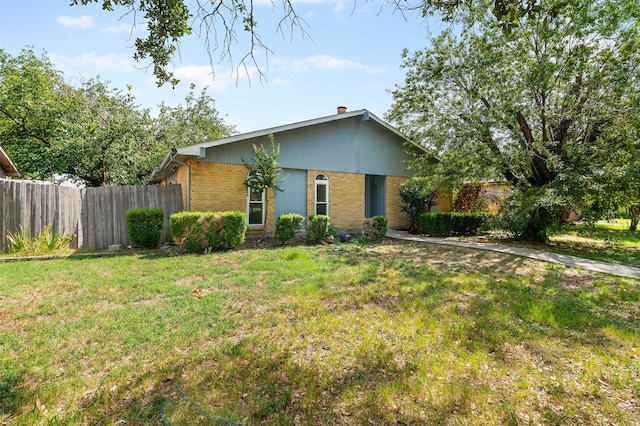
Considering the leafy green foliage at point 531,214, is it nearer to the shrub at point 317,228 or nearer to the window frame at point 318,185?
the shrub at point 317,228

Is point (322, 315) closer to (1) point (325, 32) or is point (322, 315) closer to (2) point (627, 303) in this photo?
(1) point (325, 32)

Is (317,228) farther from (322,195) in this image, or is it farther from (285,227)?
(322,195)

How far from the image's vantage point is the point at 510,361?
9.64ft

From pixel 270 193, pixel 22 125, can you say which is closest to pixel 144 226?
pixel 270 193

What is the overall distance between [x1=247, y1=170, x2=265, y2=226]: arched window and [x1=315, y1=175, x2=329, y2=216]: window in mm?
2347

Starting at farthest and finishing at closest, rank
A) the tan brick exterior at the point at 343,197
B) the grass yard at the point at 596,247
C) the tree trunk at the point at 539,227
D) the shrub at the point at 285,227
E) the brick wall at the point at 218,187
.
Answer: the tan brick exterior at the point at 343,197
the tree trunk at the point at 539,227
the brick wall at the point at 218,187
the shrub at the point at 285,227
the grass yard at the point at 596,247

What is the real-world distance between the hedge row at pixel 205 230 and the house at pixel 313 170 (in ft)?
6.24

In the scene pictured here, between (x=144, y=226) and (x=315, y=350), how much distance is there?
754 centimetres

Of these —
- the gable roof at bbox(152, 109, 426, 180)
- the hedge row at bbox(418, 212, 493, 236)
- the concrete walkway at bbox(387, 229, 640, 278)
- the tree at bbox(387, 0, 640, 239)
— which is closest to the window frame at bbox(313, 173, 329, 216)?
the gable roof at bbox(152, 109, 426, 180)

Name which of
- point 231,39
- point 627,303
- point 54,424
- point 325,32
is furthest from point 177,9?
point 627,303

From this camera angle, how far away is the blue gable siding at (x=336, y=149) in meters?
10.8

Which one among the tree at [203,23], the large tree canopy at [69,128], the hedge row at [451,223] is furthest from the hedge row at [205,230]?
the large tree canopy at [69,128]

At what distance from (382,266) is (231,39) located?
524 cm

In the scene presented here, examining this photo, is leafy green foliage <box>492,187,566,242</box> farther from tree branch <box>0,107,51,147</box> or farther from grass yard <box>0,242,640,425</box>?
tree branch <box>0,107,51,147</box>
